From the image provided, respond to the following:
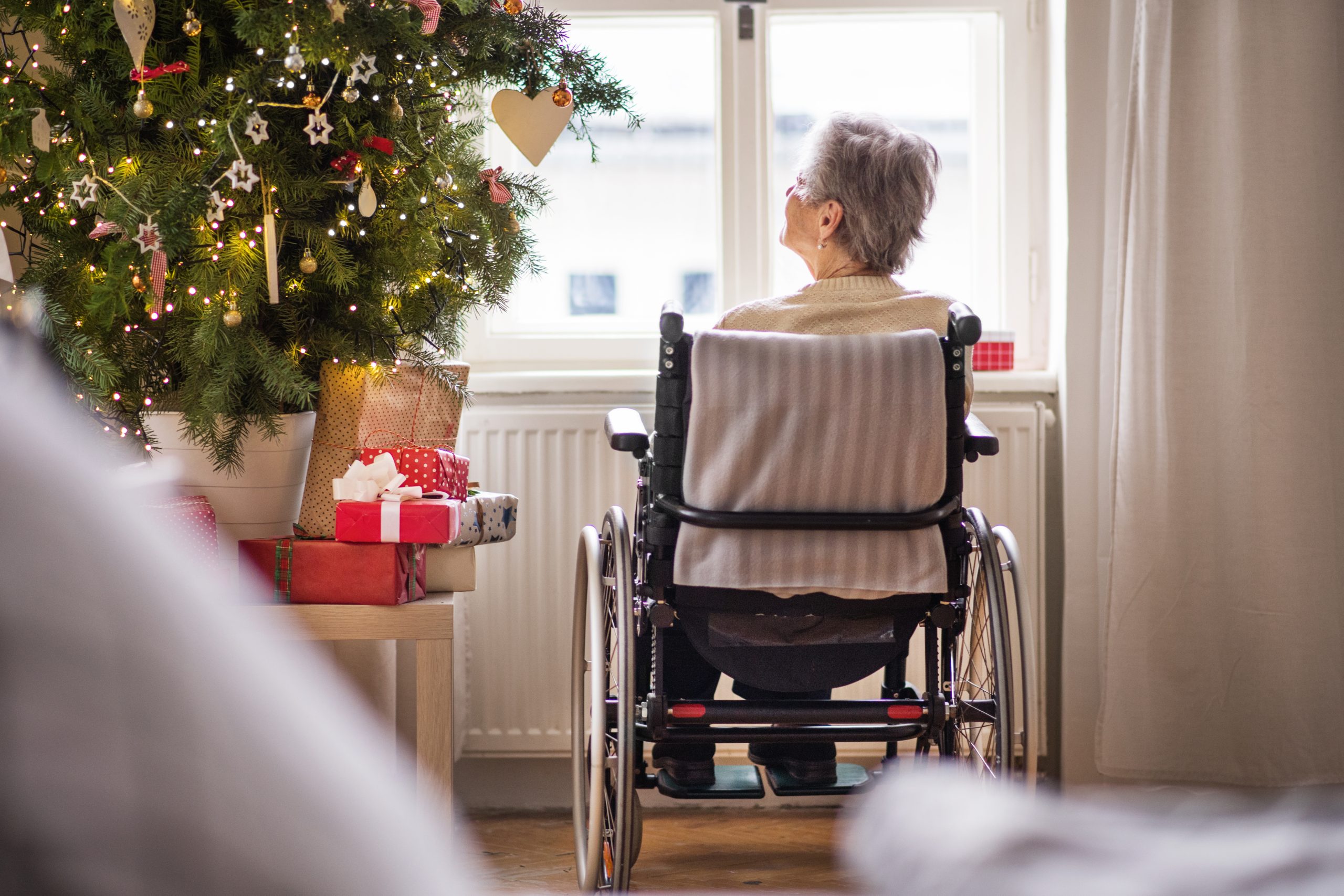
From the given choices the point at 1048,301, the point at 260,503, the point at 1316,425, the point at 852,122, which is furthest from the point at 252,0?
the point at 1316,425

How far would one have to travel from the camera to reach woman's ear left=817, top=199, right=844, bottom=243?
173 centimetres

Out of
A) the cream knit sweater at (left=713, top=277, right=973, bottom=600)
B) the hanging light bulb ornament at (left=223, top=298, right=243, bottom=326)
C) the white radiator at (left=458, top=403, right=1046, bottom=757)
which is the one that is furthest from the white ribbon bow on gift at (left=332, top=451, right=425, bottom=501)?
the white radiator at (left=458, top=403, right=1046, bottom=757)

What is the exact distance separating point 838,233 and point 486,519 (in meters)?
0.71

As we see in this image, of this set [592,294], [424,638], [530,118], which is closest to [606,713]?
[424,638]

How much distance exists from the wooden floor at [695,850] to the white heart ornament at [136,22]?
4.42 ft

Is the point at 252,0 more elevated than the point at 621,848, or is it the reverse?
the point at 252,0

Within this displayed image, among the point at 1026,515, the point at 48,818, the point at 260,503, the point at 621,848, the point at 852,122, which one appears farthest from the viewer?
the point at 1026,515

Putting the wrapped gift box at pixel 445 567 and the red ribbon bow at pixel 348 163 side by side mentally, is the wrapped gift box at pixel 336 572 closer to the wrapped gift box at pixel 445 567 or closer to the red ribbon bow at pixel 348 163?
the wrapped gift box at pixel 445 567

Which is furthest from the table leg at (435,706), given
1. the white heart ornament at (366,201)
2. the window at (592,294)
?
the window at (592,294)

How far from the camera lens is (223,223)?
4.78 feet

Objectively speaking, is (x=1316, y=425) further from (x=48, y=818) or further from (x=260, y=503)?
(x=48, y=818)

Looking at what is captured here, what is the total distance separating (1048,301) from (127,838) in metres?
2.38

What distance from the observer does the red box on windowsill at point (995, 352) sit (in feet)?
7.26

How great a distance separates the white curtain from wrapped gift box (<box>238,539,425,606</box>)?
133cm
